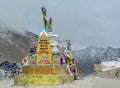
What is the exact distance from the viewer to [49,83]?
2366 centimetres

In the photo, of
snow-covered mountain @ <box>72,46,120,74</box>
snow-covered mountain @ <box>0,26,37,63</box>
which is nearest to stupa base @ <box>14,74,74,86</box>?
snow-covered mountain @ <box>0,26,37,63</box>

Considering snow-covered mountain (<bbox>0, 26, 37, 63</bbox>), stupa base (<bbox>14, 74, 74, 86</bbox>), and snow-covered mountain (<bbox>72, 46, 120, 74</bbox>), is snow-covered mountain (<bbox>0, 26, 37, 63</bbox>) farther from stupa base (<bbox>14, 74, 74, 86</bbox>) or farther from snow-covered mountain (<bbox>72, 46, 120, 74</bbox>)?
stupa base (<bbox>14, 74, 74, 86</bbox>)

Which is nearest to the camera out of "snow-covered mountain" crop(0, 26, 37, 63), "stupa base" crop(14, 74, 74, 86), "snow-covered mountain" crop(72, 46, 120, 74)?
"stupa base" crop(14, 74, 74, 86)

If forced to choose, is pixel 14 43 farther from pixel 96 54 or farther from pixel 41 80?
pixel 41 80

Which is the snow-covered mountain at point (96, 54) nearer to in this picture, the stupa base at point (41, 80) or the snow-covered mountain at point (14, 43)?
the snow-covered mountain at point (14, 43)

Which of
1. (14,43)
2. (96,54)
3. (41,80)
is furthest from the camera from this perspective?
(96,54)

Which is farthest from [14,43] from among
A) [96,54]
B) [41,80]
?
[41,80]

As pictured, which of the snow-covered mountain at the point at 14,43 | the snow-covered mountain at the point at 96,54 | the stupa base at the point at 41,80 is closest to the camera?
the stupa base at the point at 41,80

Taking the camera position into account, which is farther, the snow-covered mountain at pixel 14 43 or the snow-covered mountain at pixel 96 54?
the snow-covered mountain at pixel 96 54

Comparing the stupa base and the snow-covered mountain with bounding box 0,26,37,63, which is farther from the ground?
the snow-covered mountain with bounding box 0,26,37,63

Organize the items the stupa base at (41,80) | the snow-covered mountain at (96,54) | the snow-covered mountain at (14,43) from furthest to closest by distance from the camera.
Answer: the snow-covered mountain at (96,54), the snow-covered mountain at (14,43), the stupa base at (41,80)

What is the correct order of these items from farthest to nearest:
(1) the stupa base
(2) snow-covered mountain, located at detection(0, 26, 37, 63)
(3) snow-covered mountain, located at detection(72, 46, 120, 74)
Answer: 1. (3) snow-covered mountain, located at detection(72, 46, 120, 74)
2. (2) snow-covered mountain, located at detection(0, 26, 37, 63)
3. (1) the stupa base

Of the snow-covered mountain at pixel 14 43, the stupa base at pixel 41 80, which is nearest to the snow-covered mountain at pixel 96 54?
the snow-covered mountain at pixel 14 43

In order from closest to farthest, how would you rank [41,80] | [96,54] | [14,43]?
[41,80], [14,43], [96,54]
